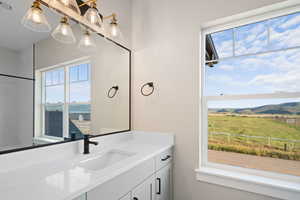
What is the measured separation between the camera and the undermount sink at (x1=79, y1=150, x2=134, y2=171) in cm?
114

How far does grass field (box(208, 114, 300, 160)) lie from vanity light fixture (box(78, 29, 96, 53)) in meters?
1.42

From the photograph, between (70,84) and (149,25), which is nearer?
(70,84)

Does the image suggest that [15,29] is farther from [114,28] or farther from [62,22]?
[114,28]

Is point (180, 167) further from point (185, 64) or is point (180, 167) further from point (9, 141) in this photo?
point (9, 141)

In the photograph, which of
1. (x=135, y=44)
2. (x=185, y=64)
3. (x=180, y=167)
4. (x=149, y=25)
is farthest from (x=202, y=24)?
(x=180, y=167)

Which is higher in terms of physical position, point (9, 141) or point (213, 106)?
point (213, 106)

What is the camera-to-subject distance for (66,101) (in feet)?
4.09

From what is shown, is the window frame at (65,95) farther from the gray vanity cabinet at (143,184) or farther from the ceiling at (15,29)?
the gray vanity cabinet at (143,184)

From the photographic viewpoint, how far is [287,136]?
1.32m

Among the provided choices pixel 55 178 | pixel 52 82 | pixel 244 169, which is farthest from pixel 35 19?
pixel 244 169

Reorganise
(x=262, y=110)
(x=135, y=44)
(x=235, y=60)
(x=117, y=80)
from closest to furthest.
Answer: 1. (x=262, y=110)
2. (x=235, y=60)
3. (x=117, y=80)
4. (x=135, y=44)

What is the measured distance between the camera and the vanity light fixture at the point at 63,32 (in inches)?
45.1

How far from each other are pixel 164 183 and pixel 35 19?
172cm

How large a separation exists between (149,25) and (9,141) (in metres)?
1.72
